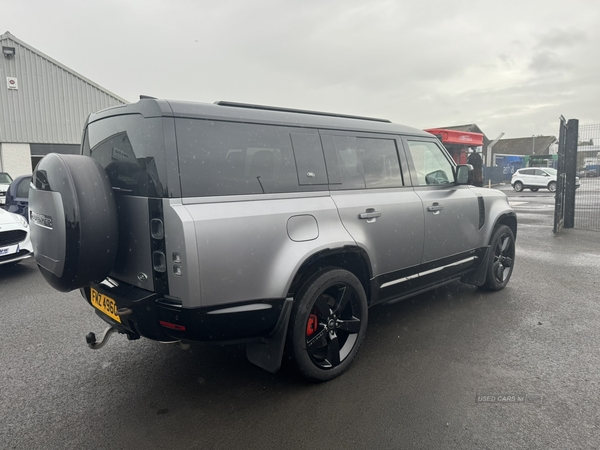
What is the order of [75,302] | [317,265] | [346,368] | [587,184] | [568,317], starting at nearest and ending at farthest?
[317,265]
[346,368]
[568,317]
[75,302]
[587,184]

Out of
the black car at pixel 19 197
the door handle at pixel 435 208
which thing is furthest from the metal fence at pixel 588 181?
the black car at pixel 19 197

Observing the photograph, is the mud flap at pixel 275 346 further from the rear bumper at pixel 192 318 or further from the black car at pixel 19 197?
the black car at pixel 19 197

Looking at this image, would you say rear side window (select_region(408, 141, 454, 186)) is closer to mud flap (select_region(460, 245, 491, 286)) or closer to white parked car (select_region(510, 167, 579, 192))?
mud flap (select_region(460, 245, 491, 286))

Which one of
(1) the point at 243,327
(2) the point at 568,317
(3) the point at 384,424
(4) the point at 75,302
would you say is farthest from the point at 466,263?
(4) the point at 75,302

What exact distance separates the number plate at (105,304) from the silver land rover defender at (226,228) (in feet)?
0.06

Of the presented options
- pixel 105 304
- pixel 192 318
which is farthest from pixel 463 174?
pixel 105 304

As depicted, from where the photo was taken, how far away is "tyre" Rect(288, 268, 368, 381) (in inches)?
115

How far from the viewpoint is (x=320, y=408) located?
2.81 metres

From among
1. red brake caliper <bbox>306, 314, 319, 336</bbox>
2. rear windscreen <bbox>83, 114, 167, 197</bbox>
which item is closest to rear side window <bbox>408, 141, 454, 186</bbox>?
red brake caliper <bbox>306, 314, 319, 336</bbox>

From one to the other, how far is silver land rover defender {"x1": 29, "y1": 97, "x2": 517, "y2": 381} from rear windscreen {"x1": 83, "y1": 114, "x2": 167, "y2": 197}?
0.01m

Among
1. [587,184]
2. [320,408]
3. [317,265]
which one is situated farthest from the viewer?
[587,184]

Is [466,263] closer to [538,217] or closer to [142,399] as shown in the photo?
[142,399]

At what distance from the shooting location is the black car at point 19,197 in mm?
8320

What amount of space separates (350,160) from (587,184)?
32.9ft
